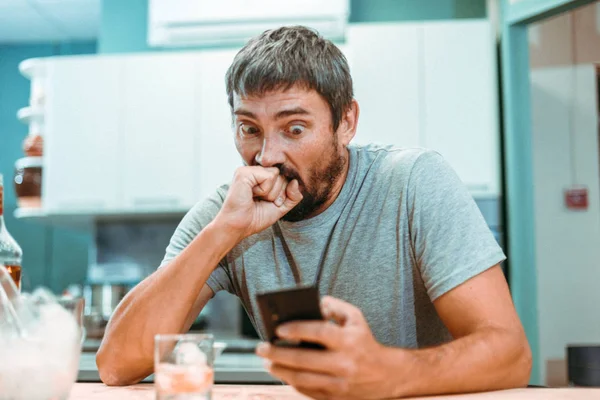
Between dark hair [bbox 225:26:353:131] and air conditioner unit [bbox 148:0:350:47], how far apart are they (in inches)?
73.6

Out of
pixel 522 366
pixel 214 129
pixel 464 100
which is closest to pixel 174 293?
pixel 522 366

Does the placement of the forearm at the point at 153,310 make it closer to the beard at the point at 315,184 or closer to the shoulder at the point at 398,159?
the beard at the point at 315,184

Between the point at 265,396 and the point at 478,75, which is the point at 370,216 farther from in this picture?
the point at 478,75

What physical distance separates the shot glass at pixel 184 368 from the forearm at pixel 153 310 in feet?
1.23

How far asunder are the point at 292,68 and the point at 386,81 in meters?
1.85

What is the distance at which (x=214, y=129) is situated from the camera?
323cm

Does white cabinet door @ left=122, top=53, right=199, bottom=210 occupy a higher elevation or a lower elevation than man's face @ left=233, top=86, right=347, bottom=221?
higher

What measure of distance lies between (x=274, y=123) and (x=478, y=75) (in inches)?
80.0

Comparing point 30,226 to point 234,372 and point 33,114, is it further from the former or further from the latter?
point 234,372

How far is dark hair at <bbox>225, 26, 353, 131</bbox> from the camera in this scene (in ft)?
4.32

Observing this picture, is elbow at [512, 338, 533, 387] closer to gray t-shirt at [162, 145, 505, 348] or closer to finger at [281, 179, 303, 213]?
gray t-shirt at [162, 145, 505, 348]

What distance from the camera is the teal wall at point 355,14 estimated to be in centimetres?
341

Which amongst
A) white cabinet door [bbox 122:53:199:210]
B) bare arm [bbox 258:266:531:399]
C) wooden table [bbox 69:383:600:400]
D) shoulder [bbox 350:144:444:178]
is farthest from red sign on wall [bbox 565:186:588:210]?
wooden table [bbox 69:383:600:400]

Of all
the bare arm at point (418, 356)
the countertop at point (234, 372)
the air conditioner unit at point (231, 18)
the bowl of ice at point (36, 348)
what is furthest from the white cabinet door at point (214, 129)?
the bowl of ice at point (36, 348)
